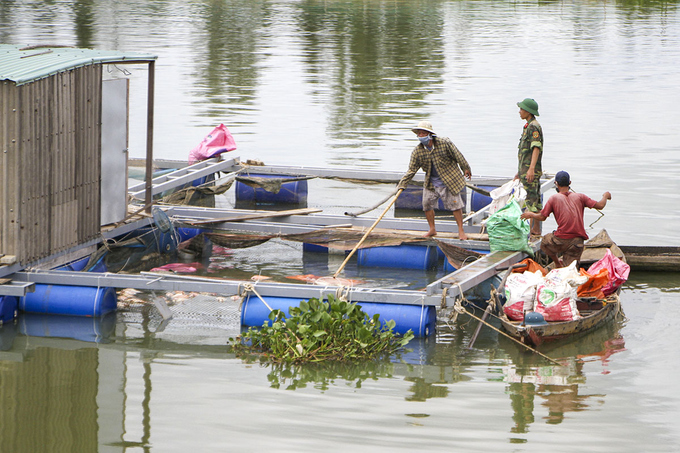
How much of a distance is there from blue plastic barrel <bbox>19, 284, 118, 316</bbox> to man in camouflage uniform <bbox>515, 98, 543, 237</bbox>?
17.2 feet

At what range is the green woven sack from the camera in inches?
436

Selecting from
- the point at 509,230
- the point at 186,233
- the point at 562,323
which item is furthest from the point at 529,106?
the point at 186,233

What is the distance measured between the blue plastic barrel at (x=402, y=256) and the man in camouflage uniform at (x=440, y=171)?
25 cm

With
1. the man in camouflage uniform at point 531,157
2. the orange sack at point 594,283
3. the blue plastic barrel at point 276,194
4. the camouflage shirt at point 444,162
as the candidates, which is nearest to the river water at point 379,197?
the orange sack at point 594,283

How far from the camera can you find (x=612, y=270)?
10.7 meters

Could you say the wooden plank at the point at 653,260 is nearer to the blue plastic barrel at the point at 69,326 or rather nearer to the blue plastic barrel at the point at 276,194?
the blue plastic barrel at the point at 276,194

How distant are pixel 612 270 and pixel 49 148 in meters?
6.11

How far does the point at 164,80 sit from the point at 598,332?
2275 cm

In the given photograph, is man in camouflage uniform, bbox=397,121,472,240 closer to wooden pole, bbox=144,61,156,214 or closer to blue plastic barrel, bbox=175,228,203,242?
blue plastic barrel, bbox=175,228,203,242

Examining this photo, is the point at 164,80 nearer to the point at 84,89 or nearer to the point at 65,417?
the point at 84,89

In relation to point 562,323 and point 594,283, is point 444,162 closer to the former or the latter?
point 594,283

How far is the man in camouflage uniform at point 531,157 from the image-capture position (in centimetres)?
1193

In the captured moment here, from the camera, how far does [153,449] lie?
7.45 m

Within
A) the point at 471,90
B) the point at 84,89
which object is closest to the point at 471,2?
the point at 471,90
